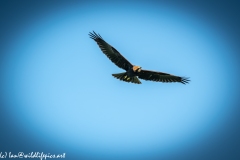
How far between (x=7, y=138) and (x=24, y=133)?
954 centimetres

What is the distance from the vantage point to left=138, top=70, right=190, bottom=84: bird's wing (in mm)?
13203

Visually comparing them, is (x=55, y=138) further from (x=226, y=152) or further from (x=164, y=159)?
(x=226, y=152)

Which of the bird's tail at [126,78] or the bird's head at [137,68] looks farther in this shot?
the bird's tail at [126,78]

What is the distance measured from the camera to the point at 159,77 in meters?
13.7

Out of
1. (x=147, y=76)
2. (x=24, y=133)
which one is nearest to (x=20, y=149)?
(x=24, y=133)

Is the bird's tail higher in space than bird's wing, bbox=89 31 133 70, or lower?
lower

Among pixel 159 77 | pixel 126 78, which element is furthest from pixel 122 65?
pixel 159 77

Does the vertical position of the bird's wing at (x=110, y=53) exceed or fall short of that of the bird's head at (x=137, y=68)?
it exceeds it

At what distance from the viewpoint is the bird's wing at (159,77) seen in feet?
43.3

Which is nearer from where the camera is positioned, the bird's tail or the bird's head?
the bird's head

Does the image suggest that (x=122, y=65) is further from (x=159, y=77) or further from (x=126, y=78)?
(x=159, y=77)

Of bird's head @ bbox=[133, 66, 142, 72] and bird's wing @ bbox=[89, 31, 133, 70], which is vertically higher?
bird's wing @ bbox=[89, 31, 133, 70]

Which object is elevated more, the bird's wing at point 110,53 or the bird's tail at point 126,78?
the bird's wing at point 110,53

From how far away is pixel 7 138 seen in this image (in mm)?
64375
